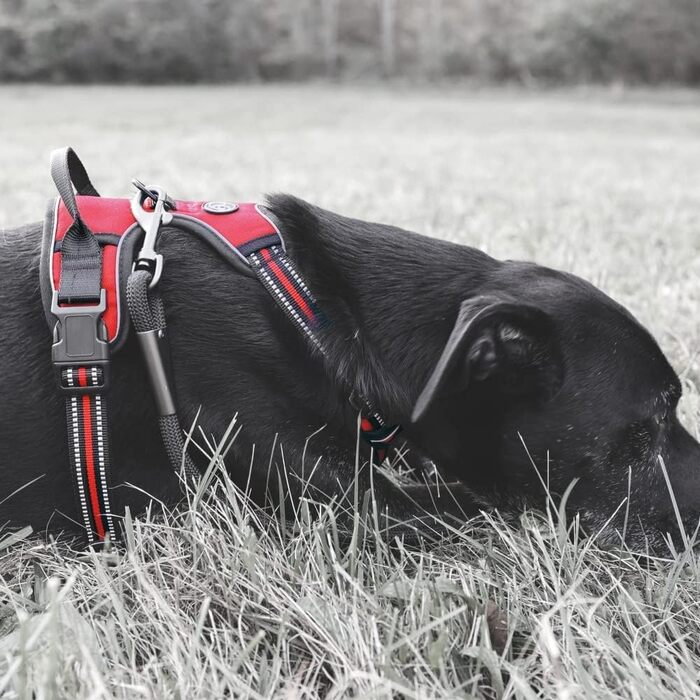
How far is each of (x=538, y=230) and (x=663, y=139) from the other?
13268 mm

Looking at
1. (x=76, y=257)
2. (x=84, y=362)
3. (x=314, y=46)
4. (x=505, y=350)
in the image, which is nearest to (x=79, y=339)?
(x=84, y=362)

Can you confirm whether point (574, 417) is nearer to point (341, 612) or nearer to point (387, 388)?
point (387, 388)

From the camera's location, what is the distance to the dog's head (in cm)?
191

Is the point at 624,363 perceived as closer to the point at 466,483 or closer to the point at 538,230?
the point at 466,483

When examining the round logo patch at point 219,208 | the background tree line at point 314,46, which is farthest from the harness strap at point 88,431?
the background tree line at point 314,46

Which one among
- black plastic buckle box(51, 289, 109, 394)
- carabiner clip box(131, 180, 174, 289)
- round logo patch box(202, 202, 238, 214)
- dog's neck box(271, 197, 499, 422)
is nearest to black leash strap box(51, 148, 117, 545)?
black plastic buckle box(51, 289, 109, 394)

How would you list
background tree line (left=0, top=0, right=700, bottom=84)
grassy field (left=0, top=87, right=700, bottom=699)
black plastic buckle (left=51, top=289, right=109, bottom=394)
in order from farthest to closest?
1. background tree line (left=0, top=0, right=700, bottom=84)
2. black plastic buckle (left=51, top=289, right=109, bottom=394)
3. grassy field (left=0, top=87, right=700, bottom=699)

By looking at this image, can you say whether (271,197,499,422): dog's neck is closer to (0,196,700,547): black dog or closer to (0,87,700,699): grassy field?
(0,196,700,547): black dog

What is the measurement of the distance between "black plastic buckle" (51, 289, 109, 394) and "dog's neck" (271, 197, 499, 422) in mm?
517

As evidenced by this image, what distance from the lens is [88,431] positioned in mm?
1794

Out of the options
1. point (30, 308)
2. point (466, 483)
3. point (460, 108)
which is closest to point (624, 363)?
point (466, 483)

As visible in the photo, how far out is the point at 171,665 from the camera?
4.67ft

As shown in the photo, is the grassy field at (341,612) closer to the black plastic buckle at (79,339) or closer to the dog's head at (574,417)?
the dog's head at (574,417)

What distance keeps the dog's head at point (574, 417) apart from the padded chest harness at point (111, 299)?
0.74ft
